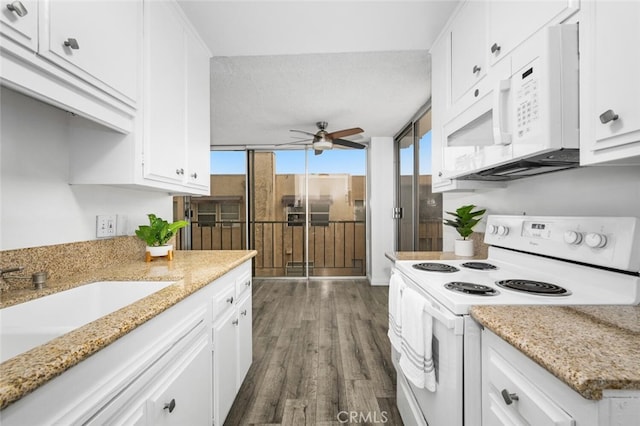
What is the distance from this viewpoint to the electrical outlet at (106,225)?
1.46 meters

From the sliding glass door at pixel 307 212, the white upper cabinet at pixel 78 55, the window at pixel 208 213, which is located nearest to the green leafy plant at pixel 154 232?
the white upper cabinet at pixel 78 55

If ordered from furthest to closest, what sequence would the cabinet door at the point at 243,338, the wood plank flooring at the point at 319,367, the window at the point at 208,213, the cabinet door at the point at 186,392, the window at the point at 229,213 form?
the window at the point at 208,213 < the window at the point at 229,213 < the cabinet door at the point at 243,338 < the wood plank flooring at the point at 319,367 < the cabinet door at the point at 186,392

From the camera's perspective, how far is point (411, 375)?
3.82 feet

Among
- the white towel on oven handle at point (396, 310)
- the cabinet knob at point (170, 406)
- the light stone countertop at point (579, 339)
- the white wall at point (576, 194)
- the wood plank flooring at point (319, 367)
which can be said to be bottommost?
the wood plank flooring at point (319, 367)

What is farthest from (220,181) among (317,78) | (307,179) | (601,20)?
(601,20)

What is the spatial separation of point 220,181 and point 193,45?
12.3ft

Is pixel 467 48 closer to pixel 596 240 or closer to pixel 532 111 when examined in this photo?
pixel 532 111

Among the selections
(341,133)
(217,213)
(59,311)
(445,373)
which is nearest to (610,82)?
(445,373)

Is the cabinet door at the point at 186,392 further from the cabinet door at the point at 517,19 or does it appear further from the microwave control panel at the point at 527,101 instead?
the cabinet door at the point at 517,19

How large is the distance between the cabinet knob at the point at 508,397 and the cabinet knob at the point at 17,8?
5.48 ft

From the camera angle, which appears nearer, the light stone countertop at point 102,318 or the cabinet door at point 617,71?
the light stone countertop at point 102,318

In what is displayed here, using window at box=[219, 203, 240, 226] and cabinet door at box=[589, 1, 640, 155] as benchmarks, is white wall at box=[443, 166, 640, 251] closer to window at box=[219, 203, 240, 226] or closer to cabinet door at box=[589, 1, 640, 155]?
cabinet door at box=[589, 1, 640, 155]

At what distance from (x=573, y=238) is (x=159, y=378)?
1566 millimetres

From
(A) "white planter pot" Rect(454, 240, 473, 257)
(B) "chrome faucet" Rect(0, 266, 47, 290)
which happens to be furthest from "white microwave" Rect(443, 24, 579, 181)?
(B) "chrome faucet" Rect(0, 266, 47, 290)
